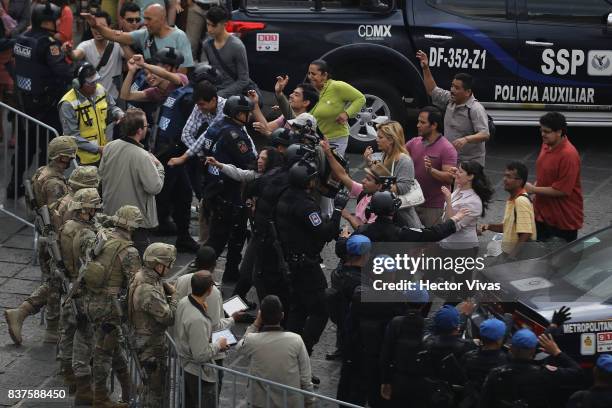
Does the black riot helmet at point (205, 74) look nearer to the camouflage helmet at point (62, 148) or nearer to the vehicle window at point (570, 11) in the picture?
the camouflage helmet at point (62, 148)

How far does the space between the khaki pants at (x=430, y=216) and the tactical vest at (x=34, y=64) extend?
3.67 m

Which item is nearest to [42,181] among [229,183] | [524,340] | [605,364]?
[229,183]

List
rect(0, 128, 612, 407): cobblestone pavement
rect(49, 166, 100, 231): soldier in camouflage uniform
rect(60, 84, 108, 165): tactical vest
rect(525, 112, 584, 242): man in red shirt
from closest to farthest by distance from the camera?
Result: rect(0, 128, 612, 407): cobblestone pavement
rect(49, 166, 100, 231): soldier in camouflage uniform
rect(525, 112, 584, 242): man in red shirt
rect(60, 84, 108, 165): tactical vest

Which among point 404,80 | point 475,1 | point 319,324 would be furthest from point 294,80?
point 319,324

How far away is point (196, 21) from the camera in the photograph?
1523cm

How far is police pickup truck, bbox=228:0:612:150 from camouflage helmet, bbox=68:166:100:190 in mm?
4423

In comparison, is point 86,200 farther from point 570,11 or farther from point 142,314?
point 570,11

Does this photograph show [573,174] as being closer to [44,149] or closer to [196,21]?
[44,149]

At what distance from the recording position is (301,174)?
9.24m

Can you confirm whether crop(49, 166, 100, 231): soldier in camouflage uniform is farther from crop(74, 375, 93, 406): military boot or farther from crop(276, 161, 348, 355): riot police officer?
crop(276, 161, 348, 355): riot police officer

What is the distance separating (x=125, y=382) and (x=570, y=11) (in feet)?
22.8

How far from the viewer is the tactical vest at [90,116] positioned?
447 inches

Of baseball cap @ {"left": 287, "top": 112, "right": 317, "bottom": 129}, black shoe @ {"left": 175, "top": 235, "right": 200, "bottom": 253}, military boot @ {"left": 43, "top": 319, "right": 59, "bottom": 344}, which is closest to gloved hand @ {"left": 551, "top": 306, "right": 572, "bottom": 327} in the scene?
baseball cap @ {"left": 287, "top": 112, "right": 317, "bottom": 129}

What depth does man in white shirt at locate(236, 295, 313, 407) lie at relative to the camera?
26.1 ft
